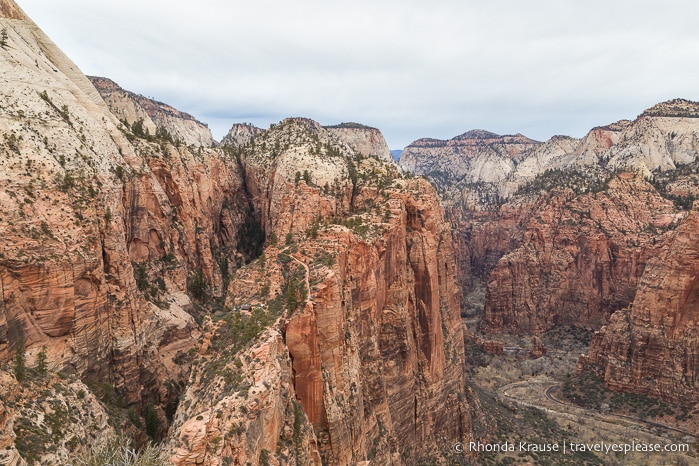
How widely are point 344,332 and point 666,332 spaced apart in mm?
66820

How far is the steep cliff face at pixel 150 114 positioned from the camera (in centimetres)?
7955

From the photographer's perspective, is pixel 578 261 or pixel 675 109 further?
pixel 675 109

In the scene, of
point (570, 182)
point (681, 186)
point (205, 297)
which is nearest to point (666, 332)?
point (681, 186)

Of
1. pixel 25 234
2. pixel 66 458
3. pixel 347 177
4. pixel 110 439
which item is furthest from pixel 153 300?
pixel 347 177

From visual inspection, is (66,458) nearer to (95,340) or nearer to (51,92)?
Answer: (95,340)

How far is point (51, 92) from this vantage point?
38.0 meters

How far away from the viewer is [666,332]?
71688 mm

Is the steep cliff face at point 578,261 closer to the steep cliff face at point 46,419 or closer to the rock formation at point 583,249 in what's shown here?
the rock formation at point 583,249

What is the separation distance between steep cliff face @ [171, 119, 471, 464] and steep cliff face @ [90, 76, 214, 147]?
31065 mm

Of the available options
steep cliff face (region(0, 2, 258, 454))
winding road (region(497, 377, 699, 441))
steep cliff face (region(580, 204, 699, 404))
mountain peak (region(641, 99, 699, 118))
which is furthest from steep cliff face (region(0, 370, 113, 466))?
mountain peak (region(641, 99, 699, 118))

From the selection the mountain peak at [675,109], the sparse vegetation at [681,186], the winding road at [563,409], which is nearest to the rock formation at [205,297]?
the winding road at [563,409]

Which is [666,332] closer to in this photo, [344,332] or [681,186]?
[681,186]

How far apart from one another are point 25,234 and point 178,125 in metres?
158

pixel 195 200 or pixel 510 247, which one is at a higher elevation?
pixel 195 200
